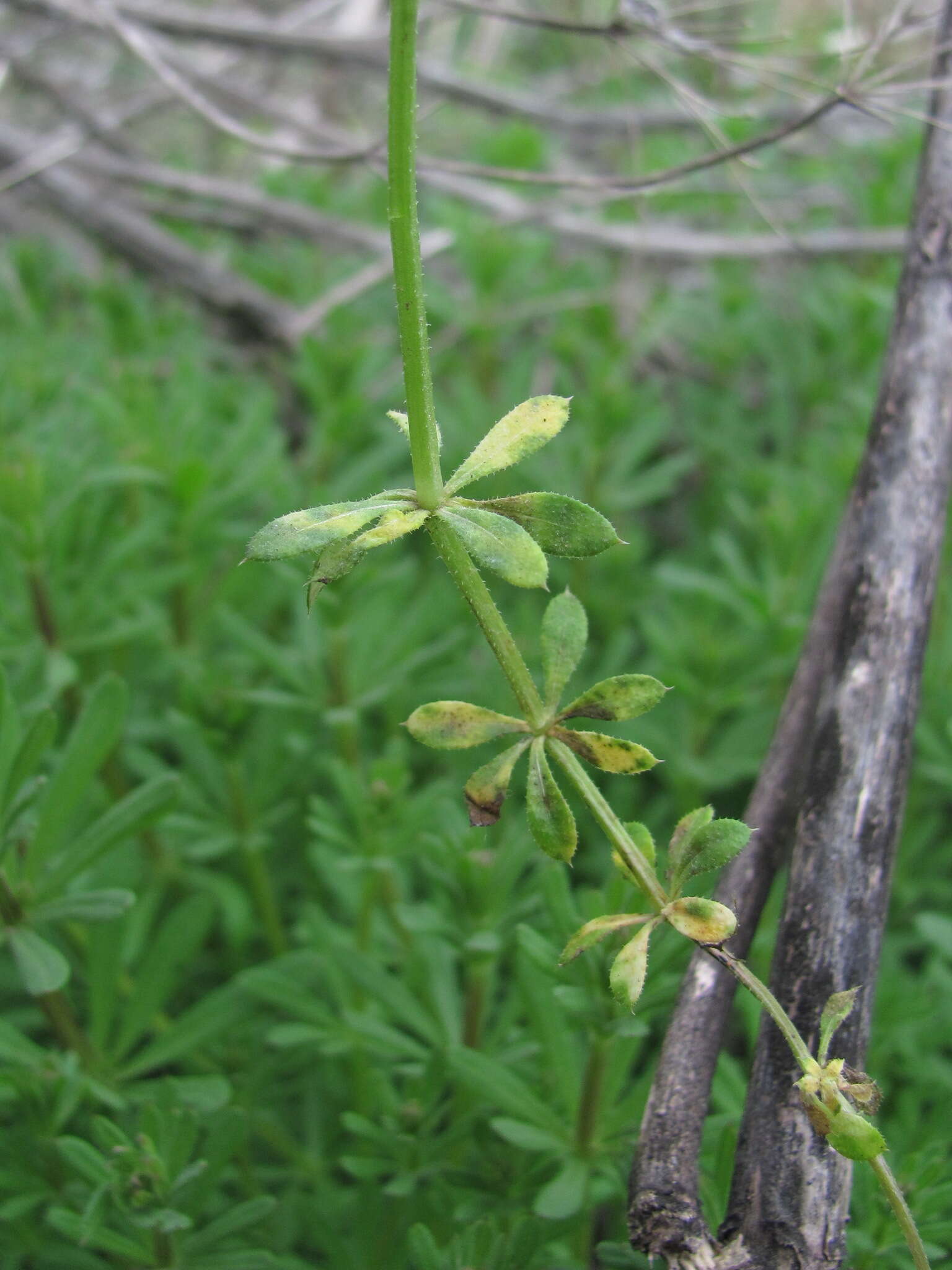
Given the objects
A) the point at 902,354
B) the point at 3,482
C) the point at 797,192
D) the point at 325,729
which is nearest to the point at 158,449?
the point at 3,482

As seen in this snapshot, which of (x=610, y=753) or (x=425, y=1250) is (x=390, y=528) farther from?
(x=425, y=1250)

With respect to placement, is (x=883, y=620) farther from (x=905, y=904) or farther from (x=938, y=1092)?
(x=905, y=904)

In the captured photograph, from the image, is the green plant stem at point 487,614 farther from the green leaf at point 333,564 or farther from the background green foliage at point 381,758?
the background green foliage at point 381,758

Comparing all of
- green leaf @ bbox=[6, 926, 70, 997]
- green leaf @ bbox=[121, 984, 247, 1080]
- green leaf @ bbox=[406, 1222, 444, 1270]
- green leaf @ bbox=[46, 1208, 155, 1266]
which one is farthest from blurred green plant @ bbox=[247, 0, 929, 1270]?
green leaf @ bbox=[121, 984, 247, 1080]

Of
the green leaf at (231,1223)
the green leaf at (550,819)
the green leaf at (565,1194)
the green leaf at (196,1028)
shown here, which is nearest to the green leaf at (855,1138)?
the green leaf at (550,819)

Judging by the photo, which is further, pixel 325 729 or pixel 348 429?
pixel 348 429

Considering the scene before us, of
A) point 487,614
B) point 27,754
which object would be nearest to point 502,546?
point 487,614
